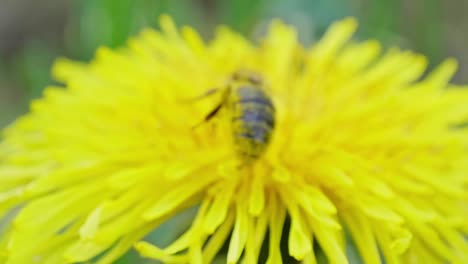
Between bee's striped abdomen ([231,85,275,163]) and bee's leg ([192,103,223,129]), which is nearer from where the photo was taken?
bee's striped abdomen ([231,85,275,163])

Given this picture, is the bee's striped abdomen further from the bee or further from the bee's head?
the bee's head

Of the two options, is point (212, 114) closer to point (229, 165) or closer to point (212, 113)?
point (212, 113)

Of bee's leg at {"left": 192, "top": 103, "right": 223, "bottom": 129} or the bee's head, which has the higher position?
the bee's head

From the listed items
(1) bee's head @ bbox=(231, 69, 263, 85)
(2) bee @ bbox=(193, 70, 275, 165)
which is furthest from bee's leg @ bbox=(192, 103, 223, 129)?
(1) bee's head @ bbox=(231, 69, 263, 85)

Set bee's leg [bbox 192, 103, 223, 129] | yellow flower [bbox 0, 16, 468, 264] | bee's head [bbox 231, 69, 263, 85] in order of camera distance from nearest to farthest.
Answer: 1. yellow flower [bbox 0, 16, 468, 264]
2. bee's leg [bbox 192, 103, 223, 129]
3. bee's head [bbox 231, 69, 263, 85]

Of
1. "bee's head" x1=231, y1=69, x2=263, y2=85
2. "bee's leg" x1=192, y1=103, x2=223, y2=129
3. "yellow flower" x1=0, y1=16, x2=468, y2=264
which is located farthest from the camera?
"bee's head" x1=231, y1=69, x2=263, y2=85

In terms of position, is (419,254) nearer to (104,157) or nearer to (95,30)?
(104,157)
